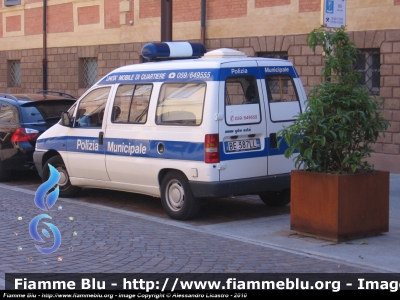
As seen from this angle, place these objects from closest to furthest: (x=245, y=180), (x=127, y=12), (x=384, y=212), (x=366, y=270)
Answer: (x=366, y=270), (x=384, y=212), (x=245, y=180), (x=127, y=12)

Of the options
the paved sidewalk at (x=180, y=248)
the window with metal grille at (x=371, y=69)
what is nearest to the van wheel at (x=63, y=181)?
the paved sidewalk at (x=180, y=248)

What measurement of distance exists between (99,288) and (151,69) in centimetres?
453

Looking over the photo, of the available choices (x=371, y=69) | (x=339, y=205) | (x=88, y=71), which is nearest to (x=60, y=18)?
(x=88, y=71)

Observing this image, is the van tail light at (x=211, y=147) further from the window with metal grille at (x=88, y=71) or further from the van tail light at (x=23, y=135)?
the window with metal grille at (x=88, y=71)

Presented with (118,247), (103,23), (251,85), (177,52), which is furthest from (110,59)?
(118,247)

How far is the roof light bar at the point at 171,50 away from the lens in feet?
35.6

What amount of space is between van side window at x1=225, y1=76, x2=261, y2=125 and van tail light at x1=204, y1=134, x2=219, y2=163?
0.29m

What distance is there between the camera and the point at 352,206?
8.14 metres

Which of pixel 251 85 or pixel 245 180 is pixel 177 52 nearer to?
pixel 251 85

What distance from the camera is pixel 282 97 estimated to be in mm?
9789

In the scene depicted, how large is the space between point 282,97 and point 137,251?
10.6 feet

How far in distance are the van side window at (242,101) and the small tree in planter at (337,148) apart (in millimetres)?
890

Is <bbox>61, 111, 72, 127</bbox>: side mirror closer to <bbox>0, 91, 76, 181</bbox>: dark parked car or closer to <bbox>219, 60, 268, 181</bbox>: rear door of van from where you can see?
<bbox>0, 91, 76, 181</bbox>: dark parked car

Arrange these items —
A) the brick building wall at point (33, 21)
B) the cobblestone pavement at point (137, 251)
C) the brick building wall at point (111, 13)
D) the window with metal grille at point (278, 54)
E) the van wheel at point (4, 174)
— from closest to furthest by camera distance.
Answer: the cobblestone pavement at point (137, 251), the van wheel at point (4, 174), the window with metal grille at point (278, 54), the brick building wall at point (111, 13), the brick building wall at point (33, 21)
